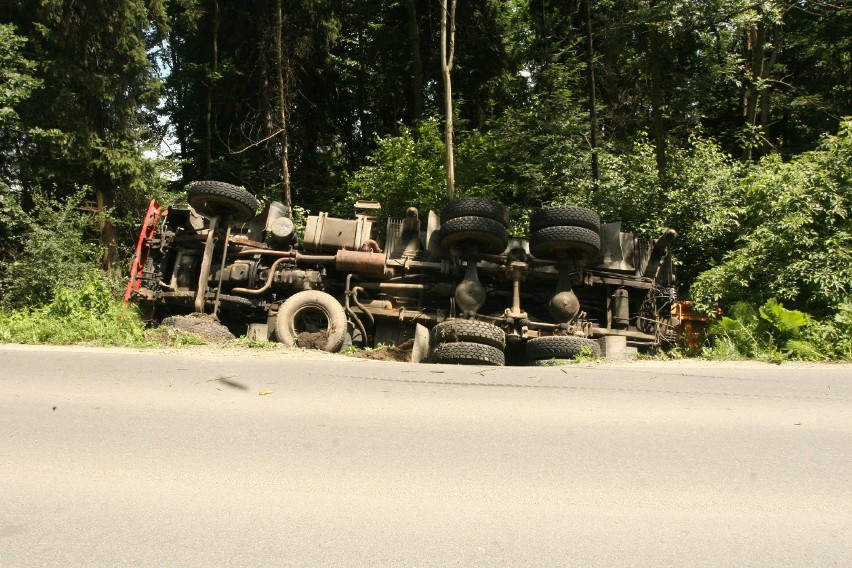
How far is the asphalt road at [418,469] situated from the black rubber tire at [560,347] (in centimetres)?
192

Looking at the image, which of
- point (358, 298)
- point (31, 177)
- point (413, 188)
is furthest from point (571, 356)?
point (31, 177)

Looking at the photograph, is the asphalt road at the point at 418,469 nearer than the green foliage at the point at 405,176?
Yes

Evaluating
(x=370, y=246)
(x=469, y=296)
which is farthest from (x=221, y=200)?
(x=469, y=296)

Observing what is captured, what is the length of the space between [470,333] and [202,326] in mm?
4037

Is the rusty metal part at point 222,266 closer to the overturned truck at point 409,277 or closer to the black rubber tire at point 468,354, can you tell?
the overturned truck at point 409,277

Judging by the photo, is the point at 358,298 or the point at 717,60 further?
the point at 717,60

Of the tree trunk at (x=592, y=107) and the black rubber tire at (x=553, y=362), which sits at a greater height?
the tree trunk at (x=592, y=107)

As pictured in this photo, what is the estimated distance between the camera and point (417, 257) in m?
12.4

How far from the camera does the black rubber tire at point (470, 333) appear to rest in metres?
10.0

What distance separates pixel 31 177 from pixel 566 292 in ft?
44.6

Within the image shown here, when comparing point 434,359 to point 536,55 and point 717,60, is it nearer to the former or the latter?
point 717,60

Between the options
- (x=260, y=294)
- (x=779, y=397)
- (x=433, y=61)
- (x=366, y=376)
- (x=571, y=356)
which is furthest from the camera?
(x=433, y=61)

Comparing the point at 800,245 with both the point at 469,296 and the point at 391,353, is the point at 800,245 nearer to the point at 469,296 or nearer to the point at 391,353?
the point at 469,296

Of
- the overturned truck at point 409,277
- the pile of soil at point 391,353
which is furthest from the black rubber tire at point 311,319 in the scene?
the pile of soil at point 391,353
